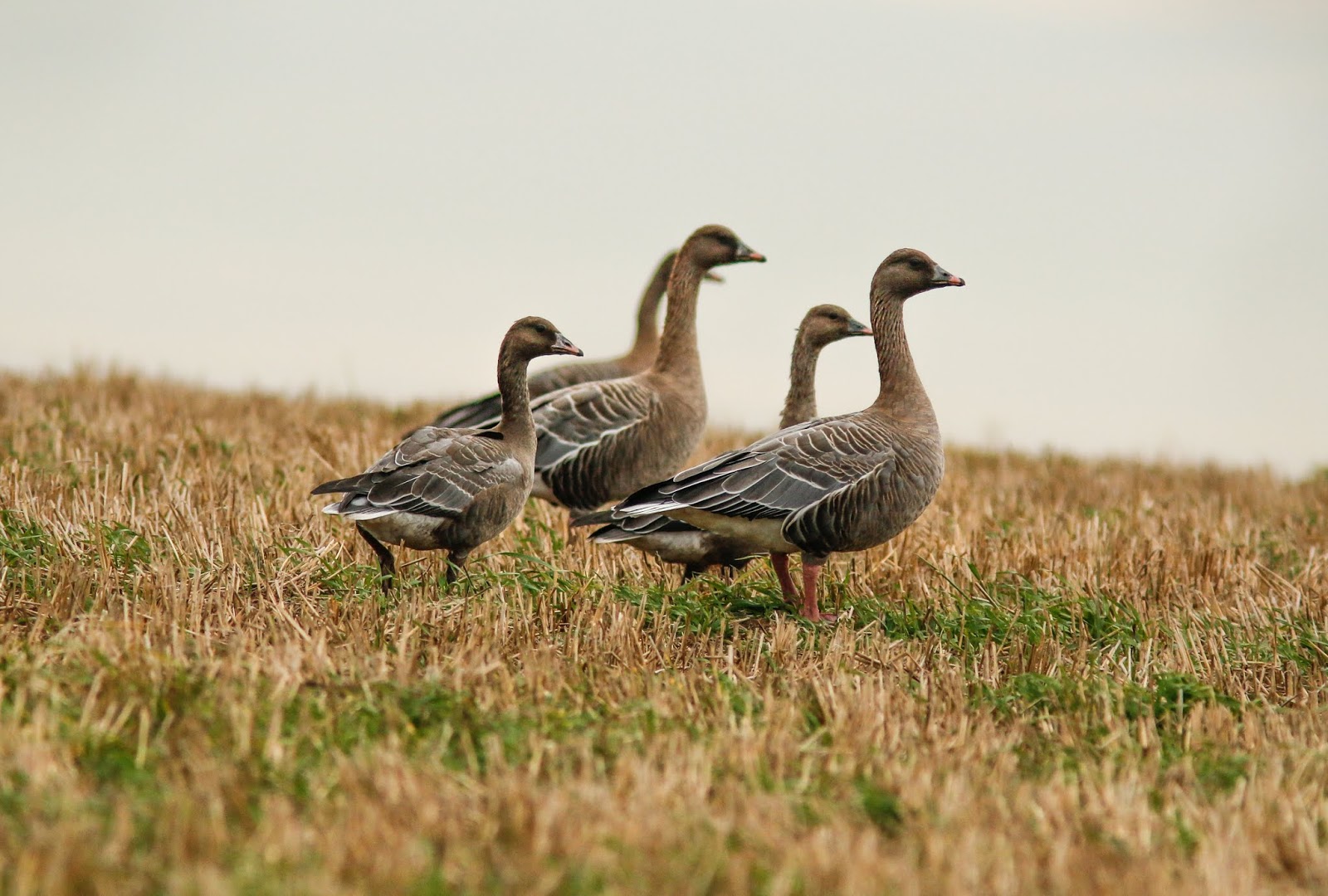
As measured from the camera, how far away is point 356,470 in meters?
10.2

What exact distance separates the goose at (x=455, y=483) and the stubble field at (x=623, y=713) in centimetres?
28

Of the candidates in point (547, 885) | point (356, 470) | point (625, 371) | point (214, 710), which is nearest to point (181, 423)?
point (356, 470)

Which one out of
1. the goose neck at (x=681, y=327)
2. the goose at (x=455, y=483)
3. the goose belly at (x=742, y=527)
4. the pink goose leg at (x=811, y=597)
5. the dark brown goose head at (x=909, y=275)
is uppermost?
the dark brown goose head at (x=909, y=275)

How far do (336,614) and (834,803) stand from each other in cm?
297

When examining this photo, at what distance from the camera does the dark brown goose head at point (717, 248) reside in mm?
10078


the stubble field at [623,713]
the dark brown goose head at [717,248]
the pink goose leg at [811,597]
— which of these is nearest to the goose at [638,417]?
the dark brown goose head at [717,248]

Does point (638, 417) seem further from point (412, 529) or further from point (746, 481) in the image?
point (412, 529)

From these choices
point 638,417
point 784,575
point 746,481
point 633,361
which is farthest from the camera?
point 633,361

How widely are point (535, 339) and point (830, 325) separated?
2.16m

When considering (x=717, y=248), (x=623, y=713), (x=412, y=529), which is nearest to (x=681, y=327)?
(x=717, y=248)

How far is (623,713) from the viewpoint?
4973 millimetres

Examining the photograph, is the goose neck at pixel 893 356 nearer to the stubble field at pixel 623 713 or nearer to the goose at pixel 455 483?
the stubble field at pixel 623 713

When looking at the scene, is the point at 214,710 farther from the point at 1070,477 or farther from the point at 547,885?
the point at 1070,477

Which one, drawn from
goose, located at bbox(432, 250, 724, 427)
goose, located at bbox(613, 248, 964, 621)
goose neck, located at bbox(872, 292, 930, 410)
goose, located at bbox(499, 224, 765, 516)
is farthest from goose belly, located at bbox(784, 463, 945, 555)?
goose, located at bbox(432, 250, 724, 427)
